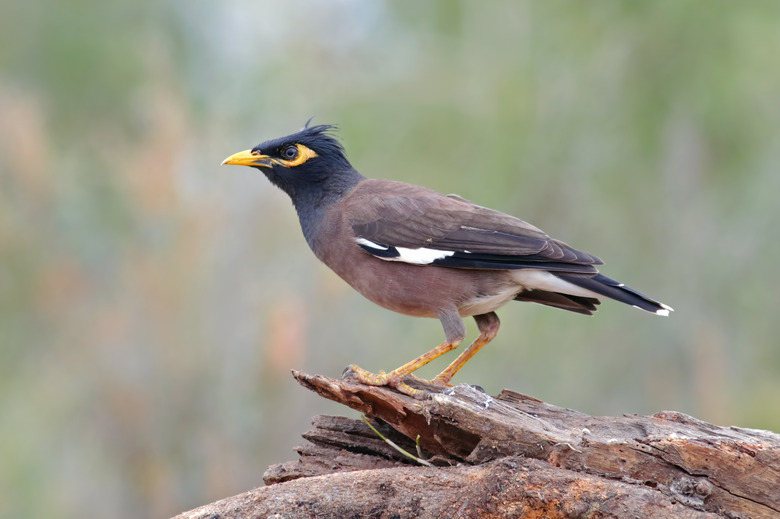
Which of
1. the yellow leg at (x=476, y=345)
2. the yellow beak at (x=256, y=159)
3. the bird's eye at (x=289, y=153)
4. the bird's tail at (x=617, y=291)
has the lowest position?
the yellow leg at (x=476, y=345)

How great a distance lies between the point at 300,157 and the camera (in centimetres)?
642

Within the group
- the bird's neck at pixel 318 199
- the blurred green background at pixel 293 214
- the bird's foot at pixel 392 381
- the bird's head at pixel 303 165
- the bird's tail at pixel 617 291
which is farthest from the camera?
the blurred green background at pixel 293 214

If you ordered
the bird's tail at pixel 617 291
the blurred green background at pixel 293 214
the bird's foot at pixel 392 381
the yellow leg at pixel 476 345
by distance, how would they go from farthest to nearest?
the blurred green background at pixel 293 214 < the yellow leg at pixel 476 345 < the bird's tail at pixel 617 291 < the bird's foot at pixel 392 381

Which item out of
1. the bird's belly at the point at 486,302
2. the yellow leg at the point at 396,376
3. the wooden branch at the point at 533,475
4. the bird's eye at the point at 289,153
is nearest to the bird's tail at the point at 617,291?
the bird's belly at the point at 486,302

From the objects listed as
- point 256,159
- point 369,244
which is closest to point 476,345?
point 369,244

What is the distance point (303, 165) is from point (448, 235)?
1271mm

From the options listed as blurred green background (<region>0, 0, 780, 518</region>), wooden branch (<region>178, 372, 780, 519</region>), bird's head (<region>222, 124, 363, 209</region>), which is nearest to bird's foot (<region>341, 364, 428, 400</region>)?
wooden branch (<region>178, 372, 780, 519</region>)

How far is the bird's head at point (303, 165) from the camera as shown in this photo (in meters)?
6.39

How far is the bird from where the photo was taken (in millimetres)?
5637

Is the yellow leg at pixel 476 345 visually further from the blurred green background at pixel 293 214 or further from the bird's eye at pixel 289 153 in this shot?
the blurred green background at pixel 293 214

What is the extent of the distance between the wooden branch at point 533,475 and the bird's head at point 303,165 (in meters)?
2.19

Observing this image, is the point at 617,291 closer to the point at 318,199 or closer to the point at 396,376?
the point at 396,376

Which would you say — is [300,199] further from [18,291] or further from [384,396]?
[18,291]

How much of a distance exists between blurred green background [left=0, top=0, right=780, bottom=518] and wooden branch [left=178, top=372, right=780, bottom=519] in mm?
4199
